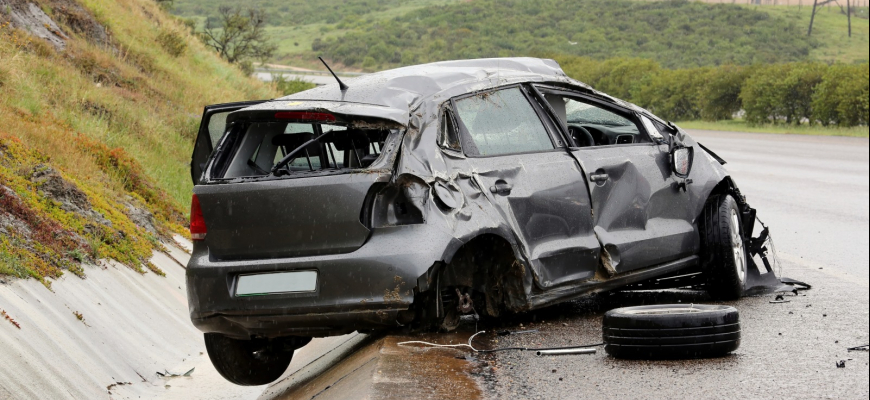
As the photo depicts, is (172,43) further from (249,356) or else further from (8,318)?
(249,356)

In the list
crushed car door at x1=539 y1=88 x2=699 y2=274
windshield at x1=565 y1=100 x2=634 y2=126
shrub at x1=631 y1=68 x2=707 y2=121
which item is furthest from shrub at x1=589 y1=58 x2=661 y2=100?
crushed car door at x1=539 y1=88 x2=699 y2=274

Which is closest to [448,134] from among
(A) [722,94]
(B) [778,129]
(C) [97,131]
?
(C) [97,131]

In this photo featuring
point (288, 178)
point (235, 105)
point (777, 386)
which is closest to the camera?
point (777, 386)

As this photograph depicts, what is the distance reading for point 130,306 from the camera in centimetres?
882

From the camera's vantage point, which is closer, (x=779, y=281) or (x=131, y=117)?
(x=779, y=281)

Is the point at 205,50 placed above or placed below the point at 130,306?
below

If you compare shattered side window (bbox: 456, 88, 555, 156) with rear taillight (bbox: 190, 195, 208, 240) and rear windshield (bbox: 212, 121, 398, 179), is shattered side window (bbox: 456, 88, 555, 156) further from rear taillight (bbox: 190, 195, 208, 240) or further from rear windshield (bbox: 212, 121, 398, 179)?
rear taillight (bbox: 190, 195, 208, 240)

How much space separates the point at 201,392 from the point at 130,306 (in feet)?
3.75

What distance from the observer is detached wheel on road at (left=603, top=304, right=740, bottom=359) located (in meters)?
5.72

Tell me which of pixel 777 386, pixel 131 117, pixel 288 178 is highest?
pixel 288 178

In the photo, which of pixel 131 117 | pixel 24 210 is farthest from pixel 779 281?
pixel 131 117

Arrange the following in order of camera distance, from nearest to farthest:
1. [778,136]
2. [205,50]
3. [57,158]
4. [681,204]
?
[681,204] → [57,158] → [205,50] → [778,136]

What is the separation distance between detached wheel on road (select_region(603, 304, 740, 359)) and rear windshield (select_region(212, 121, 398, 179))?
5.33 ft

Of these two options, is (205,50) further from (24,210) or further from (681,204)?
(681,204)
